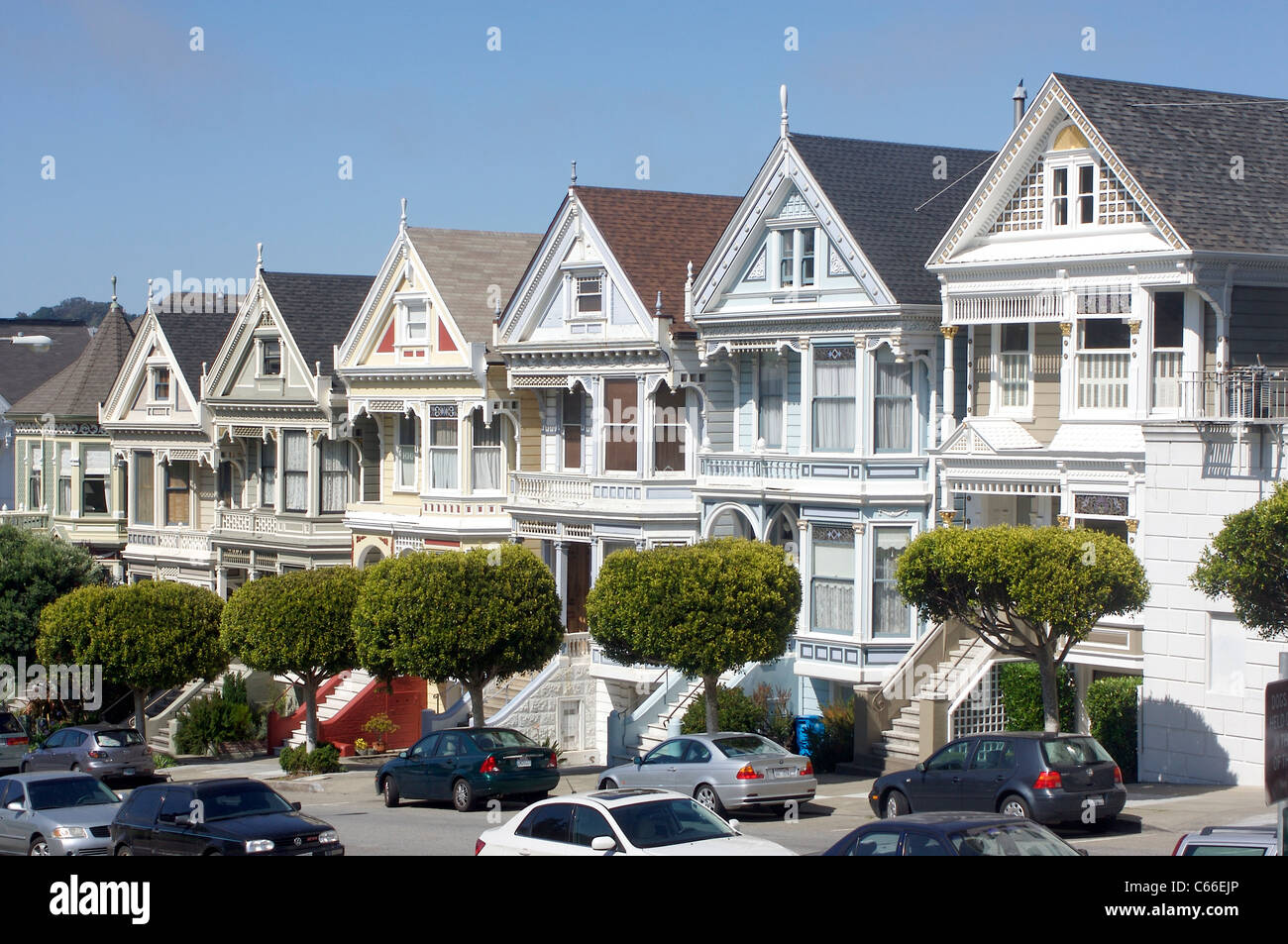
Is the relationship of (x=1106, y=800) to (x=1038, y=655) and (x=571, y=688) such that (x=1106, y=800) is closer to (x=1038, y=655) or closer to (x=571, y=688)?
(x=1038, y=655)

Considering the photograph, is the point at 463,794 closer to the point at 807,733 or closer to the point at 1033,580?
the point at 807,733

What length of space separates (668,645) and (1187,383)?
390 inches

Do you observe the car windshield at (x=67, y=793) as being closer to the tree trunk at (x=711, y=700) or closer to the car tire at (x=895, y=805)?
the tree trunk at (x=711, y=700)

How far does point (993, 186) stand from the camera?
31.1 m

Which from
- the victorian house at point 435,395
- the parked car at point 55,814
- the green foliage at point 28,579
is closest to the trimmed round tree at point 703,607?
the parked car at point 55,814

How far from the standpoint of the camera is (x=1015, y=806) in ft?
74.2

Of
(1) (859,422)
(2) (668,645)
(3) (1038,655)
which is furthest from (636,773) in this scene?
(1) (859,422)

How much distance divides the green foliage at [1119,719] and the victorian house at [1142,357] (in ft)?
1.64

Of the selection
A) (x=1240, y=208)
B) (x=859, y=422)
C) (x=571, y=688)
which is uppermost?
(x=1240, y=208)

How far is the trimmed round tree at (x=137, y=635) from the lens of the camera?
41.6 m

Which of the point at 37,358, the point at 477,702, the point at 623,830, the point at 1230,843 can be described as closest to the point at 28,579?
the point at 477,702

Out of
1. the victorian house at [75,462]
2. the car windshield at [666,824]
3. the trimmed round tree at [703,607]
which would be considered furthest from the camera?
the victorian house at [75,462]

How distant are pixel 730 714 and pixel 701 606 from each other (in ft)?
12.9

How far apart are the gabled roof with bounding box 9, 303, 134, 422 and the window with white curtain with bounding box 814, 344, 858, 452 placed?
2973 centimetres
